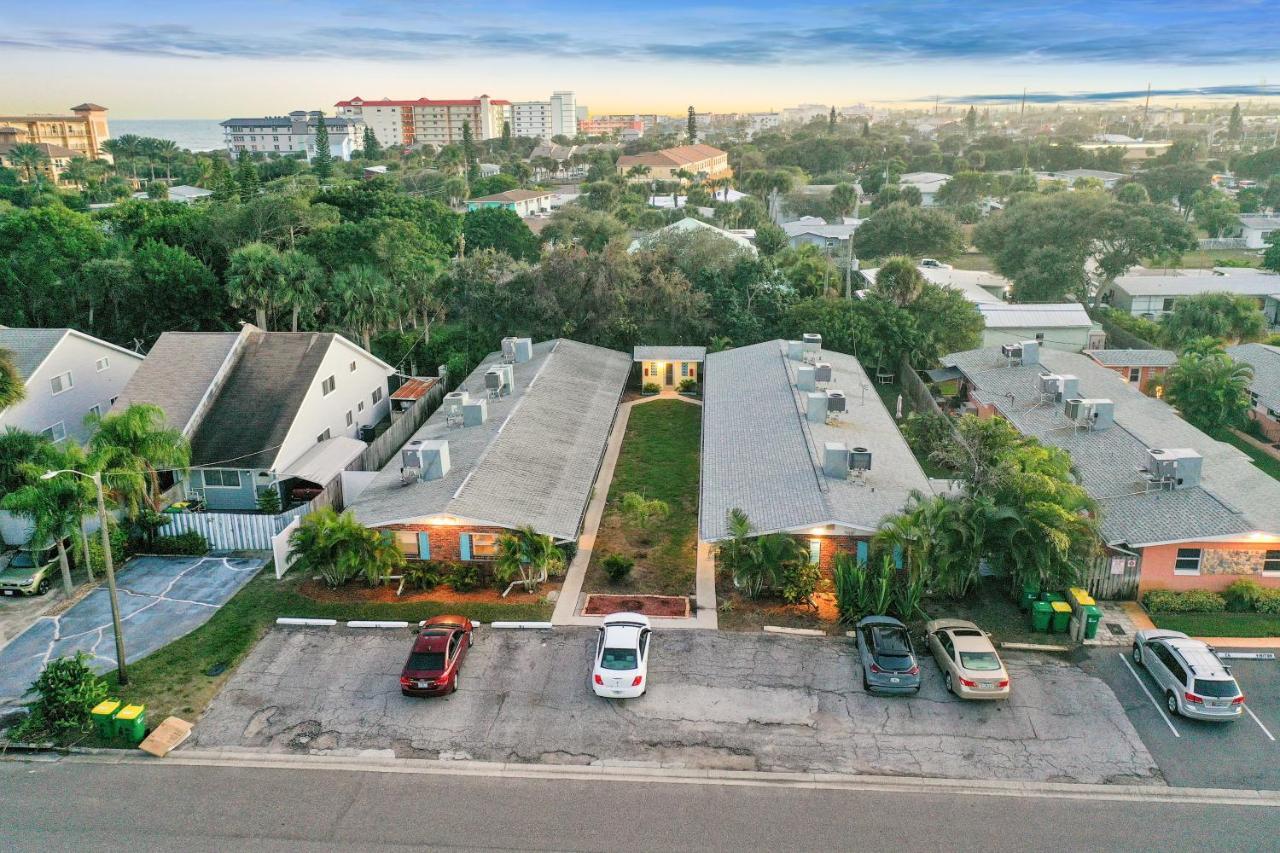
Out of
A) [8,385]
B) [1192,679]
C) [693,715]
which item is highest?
[8,385]

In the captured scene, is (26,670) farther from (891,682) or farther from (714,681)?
(891,682)

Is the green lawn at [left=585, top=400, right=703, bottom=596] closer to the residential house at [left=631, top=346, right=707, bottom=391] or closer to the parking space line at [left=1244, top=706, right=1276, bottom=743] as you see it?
the residential house at [left=631, top=346, right=707, bottom=391]

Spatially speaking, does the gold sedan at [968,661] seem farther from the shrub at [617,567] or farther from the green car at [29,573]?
the green car at [29,573]

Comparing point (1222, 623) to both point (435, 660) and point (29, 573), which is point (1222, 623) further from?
point (29, 573)

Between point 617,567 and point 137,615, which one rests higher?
point 617,567

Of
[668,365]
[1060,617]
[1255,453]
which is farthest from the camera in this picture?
[668,365]

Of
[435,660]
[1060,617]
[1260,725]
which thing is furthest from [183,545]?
[1260,725]

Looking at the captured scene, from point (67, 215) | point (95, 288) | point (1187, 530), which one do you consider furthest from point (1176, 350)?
point (67, 215)

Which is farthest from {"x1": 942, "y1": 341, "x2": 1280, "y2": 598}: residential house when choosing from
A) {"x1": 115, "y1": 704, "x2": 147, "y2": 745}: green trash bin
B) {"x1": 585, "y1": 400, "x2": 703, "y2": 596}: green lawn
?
{"x1": 115, "y1": 704, "x2": 147, "y2": 745}: green trash bin
